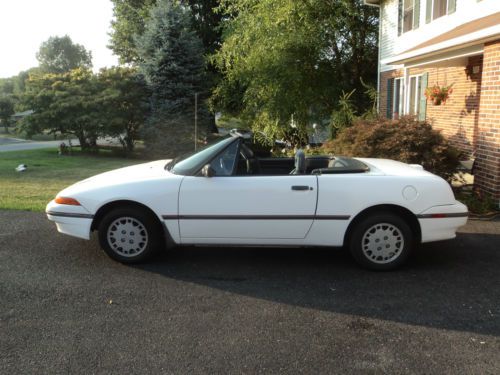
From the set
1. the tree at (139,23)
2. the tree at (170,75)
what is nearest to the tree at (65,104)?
the tree at (170,75)

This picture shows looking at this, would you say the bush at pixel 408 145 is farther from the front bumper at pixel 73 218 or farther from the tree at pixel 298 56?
the tree at pixel 298 56

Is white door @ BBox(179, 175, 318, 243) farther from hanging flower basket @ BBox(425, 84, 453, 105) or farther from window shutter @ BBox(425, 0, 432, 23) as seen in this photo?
window shutter @ BBox(425, 0, 432, 23)

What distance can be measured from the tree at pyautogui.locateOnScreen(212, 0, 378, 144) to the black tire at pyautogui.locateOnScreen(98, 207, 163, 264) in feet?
36.9

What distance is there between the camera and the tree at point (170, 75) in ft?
66.6

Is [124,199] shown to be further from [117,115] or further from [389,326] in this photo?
[117,115]

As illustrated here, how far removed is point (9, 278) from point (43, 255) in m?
0.72

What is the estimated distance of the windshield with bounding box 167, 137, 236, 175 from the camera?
502 centimetres

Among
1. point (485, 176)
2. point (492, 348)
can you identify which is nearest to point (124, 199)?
point (492, 348)

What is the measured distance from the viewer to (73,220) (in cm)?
502

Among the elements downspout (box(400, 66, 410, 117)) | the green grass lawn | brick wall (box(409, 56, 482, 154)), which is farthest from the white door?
downspout (box(400, 66, 410, 117))

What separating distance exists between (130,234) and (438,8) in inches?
423

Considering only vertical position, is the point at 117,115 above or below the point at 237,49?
below

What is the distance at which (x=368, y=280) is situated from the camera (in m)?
4.67

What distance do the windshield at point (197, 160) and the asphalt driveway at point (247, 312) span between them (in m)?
1.01
